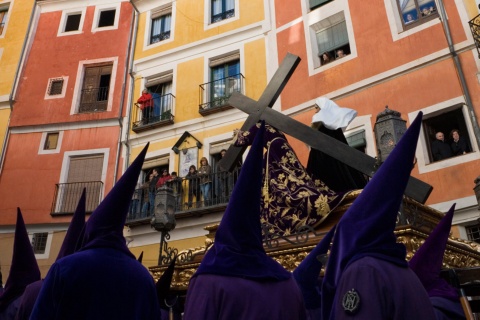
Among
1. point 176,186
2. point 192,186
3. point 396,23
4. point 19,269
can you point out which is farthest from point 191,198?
point 19,269

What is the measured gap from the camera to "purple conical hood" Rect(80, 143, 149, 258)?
2623 millimetres

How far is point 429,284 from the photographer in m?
2.88

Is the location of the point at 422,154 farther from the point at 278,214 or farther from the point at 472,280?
the point at 472,280

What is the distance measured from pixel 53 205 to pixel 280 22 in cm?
956

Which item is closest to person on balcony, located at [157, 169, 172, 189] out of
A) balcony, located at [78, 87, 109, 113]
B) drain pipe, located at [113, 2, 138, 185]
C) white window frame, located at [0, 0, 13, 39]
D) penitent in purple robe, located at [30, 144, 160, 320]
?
drain pipe, located at [113, 2, 138, 185]

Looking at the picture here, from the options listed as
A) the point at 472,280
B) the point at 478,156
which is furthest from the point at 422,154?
the point at 472,280

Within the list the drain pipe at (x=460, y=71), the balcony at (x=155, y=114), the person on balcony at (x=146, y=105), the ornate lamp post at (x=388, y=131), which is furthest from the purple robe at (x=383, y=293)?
the person on balcony at (x=146, y=105)

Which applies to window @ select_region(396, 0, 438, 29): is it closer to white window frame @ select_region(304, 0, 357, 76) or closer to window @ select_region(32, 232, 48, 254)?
white window frame @ select_region(304, 0, 357, 76)

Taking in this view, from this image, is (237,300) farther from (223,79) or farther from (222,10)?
(222,10)

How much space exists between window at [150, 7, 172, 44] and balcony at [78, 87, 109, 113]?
106 inches

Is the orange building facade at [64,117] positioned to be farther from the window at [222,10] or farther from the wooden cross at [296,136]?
the wooden cross at [296,136]

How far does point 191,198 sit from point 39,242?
548cm

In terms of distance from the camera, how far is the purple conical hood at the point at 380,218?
228 cm

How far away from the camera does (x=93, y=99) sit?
17.0 metres
